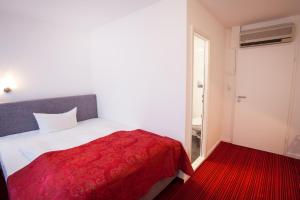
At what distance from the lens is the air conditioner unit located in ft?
7.86

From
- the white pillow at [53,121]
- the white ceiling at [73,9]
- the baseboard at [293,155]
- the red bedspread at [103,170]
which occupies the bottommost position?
the baseboard at [293,155]

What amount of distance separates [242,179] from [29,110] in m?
3.29

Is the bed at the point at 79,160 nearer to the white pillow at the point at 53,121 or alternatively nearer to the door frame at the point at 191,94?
the white pillow at the point at 53,121

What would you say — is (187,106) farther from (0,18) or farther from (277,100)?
(0,18)

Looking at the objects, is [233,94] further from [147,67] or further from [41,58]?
A: [41,58]

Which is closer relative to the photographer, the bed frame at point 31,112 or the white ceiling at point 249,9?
the white ceiling at point 249,9

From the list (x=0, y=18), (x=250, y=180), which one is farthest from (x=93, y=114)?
(x=250, y=180)

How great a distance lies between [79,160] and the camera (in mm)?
1504

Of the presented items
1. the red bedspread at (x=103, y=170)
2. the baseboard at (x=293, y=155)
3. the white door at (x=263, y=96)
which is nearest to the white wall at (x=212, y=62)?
the white door at (x=263, y=96)

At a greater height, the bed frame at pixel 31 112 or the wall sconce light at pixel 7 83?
the wall sconce light at pixel 7 83

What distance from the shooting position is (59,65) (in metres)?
2.82

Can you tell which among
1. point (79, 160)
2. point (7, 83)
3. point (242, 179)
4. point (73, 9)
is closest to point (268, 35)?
point (242, 179)

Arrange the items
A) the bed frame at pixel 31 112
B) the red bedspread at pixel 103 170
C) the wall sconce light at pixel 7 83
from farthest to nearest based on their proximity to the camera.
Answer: the wall sconce light at pixel 7 83 → the bed frame at pixel 31 112 → the red bedspread at pixel 103 170

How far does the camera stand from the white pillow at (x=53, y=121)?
238cm
